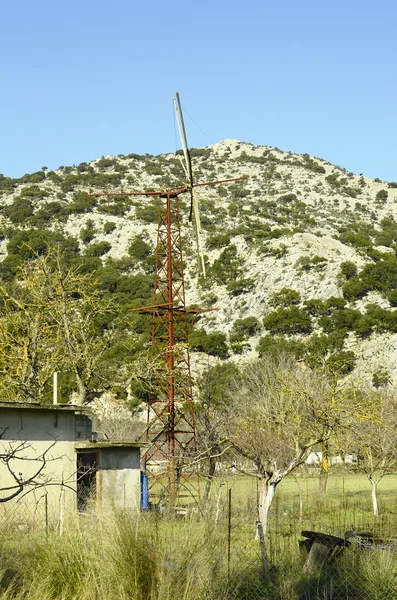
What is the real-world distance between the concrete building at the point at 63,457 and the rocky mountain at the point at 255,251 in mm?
21891

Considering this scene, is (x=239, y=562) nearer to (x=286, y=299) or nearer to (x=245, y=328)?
(x=245, y=328)

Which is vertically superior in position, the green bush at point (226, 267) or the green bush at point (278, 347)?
the green bush at point (226, 267)

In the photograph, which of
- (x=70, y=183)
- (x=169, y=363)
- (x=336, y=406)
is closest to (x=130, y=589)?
(x=336, y=406)

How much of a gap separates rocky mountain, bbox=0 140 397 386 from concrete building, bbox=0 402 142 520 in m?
21.9

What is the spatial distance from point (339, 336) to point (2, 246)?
3317 cm

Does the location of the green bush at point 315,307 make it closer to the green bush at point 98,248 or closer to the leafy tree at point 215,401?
the leafy tree at point 215,401

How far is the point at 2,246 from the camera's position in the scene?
235 ft

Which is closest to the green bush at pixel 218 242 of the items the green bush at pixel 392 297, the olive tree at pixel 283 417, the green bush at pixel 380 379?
the green bush at pixel 392 297

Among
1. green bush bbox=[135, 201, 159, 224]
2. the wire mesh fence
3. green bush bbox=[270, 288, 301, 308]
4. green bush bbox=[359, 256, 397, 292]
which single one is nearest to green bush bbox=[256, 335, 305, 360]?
green bush bbox=[270, 288, 301, 308]

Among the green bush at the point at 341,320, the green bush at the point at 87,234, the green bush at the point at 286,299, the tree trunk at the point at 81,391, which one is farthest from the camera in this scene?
the green bush at the point at 87,234

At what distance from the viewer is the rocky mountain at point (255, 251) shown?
57.4 metres

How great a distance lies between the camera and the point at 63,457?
20016 millimetres

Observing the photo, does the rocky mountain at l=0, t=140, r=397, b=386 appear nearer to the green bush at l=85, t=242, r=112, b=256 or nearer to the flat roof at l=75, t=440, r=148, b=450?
the green bush at l=85, t=242, r=112, b=256

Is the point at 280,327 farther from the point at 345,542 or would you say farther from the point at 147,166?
the point at 147,166
